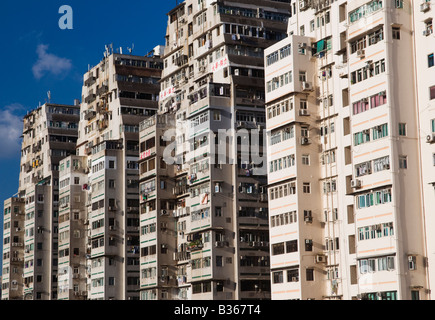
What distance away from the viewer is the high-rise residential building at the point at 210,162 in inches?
3132

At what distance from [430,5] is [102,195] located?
50.8 m

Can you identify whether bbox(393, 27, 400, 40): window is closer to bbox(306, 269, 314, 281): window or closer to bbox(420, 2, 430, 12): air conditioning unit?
bbox(420, 2, 430, 12): air conditioning unit

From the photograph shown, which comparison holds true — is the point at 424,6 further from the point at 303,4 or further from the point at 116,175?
the point at 116,175

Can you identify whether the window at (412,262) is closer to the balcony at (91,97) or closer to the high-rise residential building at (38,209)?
the balcony at (91,97)

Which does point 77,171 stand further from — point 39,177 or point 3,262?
point 3,262

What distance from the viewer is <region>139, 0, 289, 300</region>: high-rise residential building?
79.6 m

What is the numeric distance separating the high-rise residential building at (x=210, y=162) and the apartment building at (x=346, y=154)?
7.35 metres

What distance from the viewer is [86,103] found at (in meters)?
112

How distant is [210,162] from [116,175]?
22068mm

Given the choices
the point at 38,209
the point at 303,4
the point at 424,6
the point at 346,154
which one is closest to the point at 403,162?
the point at 346,154

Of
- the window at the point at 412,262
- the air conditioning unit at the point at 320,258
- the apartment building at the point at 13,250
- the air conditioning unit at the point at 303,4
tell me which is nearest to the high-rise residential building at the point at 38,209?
the apartment building at the point at 13,250

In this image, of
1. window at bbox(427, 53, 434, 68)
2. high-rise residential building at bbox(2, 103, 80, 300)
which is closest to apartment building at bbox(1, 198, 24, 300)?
high-rise residential building at bbox(2, 103, 80, 300)
